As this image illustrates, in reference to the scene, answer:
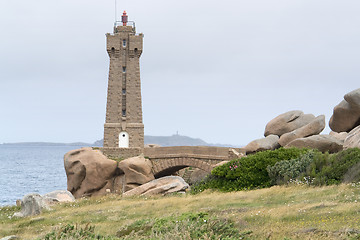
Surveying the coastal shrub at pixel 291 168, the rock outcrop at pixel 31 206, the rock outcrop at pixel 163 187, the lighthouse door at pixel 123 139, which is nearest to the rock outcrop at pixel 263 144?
the rock outcrop at pixel 163 187

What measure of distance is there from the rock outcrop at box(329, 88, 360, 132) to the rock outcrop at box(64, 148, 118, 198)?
59.4ft

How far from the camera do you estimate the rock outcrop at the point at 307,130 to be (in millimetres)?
33062

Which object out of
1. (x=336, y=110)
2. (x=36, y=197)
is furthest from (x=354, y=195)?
(x=336, y=110)

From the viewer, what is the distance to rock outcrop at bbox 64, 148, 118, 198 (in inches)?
1457

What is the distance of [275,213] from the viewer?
1397 cm

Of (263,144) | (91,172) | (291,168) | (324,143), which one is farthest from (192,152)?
(291,168)

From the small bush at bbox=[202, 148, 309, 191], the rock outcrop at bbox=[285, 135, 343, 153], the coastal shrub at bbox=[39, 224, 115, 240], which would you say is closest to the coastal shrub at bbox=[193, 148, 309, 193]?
the small bush at bbox=[202, 148, 309, 191]

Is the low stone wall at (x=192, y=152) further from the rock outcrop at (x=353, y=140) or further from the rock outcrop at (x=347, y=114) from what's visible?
the rock outcrop at (x=353, y=140)

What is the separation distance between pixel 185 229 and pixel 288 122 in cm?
2753

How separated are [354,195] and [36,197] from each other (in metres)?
14.5

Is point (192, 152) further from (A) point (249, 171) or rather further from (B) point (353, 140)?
(B) point (353, 140)

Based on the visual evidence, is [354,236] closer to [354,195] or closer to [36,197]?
[354,195]

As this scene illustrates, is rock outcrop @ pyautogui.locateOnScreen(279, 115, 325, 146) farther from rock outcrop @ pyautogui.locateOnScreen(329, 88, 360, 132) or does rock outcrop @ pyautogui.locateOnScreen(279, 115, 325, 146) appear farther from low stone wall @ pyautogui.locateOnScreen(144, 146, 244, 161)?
low stone wall @ pyautogui.locateOnScreen(144, 146, 244, 161)

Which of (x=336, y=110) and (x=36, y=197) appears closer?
(x=36, y=197)
